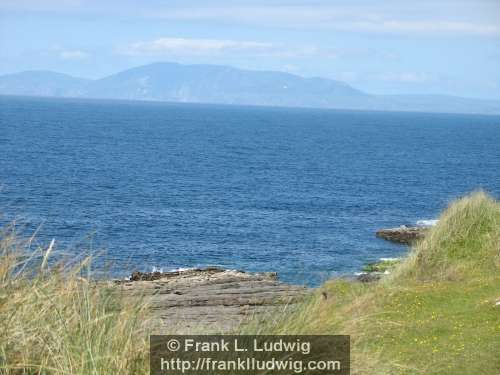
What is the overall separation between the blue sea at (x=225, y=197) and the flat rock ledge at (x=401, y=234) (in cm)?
94

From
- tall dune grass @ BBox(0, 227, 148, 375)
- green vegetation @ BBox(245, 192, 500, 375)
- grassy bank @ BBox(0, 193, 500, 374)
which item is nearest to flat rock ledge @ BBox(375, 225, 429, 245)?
green vegetation @ BBox(245, 192, 500, 375)

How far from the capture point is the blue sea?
43656mm

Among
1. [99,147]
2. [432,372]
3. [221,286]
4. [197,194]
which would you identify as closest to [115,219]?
[197,194]

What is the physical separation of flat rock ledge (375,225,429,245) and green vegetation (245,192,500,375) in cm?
2162

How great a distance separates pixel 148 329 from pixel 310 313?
1.69 meters

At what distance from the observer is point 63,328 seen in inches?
279

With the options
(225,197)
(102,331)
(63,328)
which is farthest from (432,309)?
(225,197)

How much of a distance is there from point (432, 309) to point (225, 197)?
5298cm

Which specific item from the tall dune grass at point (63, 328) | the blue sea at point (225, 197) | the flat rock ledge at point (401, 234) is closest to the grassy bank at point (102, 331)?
the tall dune grass at point (63, 328)

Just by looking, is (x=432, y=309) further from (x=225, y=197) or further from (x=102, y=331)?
(x=225, y=197)

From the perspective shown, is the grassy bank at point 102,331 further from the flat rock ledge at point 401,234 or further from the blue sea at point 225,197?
the flat rock ledge at point 401,234

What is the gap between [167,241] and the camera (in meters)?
47.2

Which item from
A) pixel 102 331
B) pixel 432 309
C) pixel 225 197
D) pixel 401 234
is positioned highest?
pixel 102 331

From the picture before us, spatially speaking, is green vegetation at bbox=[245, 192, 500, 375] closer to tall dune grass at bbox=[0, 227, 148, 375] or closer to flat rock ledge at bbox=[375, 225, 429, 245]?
tall dune grass at bbox=[0, 227, 148, 375]
